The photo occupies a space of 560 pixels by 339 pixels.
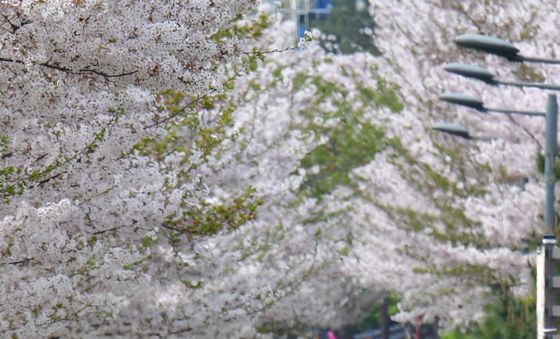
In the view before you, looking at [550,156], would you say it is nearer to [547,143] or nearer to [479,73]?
[547,143]

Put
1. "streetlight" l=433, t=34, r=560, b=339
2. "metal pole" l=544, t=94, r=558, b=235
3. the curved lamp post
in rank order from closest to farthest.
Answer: "streetlight" l=433, t=34, r=560, b=339, the curved lamp post, "metal pole" l=544, t=94, r=558, b=235

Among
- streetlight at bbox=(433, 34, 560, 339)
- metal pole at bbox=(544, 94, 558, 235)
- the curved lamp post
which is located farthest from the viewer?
metal pole at bbox=(544, 94, 558, 235)

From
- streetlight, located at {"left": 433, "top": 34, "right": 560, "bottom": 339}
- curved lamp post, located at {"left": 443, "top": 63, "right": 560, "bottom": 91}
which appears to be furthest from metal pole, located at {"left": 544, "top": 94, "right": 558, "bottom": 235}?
curved lamp post, located at {"left": 443, "top": 63, "right": 560, "bottom": 91}

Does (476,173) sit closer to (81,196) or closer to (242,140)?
(242,140)

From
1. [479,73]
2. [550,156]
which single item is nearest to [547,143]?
[550,156]

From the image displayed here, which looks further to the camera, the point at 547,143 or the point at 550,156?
the point at 547,143

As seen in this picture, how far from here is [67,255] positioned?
13.4 m

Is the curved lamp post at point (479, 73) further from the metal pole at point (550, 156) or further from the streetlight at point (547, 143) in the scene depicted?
the metal pole at point (550, 156)

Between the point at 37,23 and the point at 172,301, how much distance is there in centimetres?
1234

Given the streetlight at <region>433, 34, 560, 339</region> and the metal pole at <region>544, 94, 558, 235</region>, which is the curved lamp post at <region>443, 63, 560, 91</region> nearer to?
the streetlight at <region>433, 34, 560, 339</region>

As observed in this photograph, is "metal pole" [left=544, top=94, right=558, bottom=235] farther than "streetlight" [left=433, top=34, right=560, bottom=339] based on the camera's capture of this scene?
Yes

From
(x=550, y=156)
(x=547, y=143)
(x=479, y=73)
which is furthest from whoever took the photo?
(x=547, y=143)

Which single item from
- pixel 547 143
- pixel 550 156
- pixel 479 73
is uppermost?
pixel 479 73

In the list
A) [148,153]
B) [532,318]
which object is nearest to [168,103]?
[148,153]
